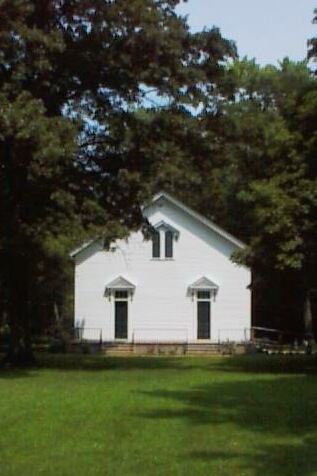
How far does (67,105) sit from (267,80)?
41.1 metres

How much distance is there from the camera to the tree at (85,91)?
3253 cm

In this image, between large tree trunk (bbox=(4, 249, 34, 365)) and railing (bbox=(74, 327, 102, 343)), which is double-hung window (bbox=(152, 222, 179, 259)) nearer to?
railing (bbox=(74, 327, 102, 343))

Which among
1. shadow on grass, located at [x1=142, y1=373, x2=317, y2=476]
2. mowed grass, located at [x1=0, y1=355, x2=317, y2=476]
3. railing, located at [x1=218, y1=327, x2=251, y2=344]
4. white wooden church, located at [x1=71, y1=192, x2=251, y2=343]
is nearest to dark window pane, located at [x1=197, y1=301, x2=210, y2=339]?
white wooden church, located at [x1=71, y1=192, x2=251, y2=343]

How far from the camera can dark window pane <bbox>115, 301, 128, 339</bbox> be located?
59.3 meters

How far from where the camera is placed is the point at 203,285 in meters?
59.3

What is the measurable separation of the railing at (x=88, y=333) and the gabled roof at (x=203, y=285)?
5.35 meters

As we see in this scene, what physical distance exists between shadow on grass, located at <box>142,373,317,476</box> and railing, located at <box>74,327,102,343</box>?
29.4 meters

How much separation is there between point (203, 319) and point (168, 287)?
2.47 metres

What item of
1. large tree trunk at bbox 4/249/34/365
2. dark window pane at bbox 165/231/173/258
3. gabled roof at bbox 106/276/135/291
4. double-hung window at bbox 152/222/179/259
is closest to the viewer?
large tree trunk at bbox 4/249/34/365

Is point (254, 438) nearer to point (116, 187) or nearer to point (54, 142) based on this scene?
point (54, 142)

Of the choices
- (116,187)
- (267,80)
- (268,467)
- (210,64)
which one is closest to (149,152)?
(116,187)

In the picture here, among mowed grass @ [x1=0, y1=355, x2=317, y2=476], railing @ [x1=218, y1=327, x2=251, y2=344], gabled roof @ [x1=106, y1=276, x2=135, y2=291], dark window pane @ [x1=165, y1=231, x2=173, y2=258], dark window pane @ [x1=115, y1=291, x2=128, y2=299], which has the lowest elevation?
mowed grass @ [x1=0, y1=355, x2=317, y2=476]

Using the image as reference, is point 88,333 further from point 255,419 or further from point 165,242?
point 255,419

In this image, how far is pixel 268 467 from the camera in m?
13.6
